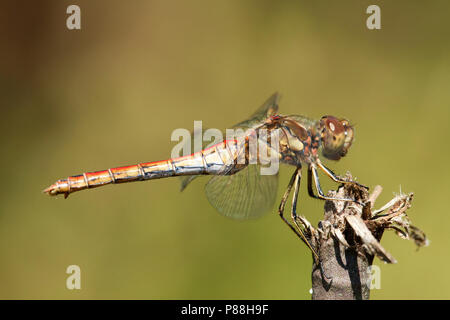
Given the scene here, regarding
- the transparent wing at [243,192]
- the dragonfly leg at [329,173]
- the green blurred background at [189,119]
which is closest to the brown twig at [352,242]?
the dragonfly leg at [329,173]

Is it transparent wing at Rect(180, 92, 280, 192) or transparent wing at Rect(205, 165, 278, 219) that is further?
transparent wing at Rect(180, 92, 280, 192)

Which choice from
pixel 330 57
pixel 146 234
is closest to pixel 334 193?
pixel 146 234

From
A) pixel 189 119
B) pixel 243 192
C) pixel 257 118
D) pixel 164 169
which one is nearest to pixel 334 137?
pixel 257 118

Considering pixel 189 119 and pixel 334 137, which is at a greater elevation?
pixel 189 119

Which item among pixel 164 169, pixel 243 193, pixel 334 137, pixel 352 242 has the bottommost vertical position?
pixel 352 242

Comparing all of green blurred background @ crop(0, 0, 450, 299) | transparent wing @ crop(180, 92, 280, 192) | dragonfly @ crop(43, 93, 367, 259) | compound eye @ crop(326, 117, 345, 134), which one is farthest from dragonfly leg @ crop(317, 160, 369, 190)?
green blurred background @ crop(0, 0, 450, 299)

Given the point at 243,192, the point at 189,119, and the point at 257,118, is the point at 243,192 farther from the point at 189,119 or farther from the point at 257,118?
the point at 189,119

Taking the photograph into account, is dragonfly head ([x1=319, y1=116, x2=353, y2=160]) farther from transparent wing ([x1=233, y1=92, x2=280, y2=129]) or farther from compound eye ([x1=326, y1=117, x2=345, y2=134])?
transparent wing ([x1=233, y1=92, x2=280, y2=129])
